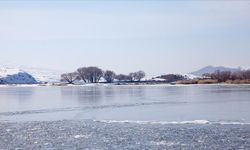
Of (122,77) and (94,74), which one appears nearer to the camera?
(94,74)

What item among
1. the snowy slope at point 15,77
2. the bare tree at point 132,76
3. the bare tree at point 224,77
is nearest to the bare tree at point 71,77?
the bare tree at point 132,76

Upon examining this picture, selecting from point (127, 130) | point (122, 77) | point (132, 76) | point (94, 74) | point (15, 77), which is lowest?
point (127, 130)

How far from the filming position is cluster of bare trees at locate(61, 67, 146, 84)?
13238cm

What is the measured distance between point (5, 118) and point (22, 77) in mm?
160913

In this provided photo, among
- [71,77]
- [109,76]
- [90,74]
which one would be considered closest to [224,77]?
[90,74]

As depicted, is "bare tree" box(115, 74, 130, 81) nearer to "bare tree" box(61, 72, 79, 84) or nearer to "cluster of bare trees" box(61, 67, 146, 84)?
"cluster of bare trees" box(61, 67, 146, 84)

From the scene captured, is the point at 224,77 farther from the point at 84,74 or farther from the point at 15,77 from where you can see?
the point at 15,77

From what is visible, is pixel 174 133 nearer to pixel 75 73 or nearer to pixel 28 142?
pixel 28 142

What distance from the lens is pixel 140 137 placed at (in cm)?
1362

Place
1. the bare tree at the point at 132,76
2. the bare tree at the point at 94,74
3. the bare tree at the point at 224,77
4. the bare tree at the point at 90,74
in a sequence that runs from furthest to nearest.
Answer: the bare tree at the point at 132,76 < the bare tree at the point at 90,74 < the bare tree at the point at 94,74 < the bare tree at the point at 224,77

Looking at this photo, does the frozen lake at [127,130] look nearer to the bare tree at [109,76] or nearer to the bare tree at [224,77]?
A: the bare tree at [224,77]

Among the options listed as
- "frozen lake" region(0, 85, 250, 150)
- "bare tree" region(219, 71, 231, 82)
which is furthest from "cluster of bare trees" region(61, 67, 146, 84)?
"frozen lake" region(0, 85, 250, 150)

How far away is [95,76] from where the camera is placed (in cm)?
13238

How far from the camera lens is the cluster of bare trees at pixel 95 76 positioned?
132 meters
